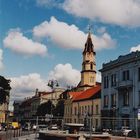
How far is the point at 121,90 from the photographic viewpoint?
234 feet

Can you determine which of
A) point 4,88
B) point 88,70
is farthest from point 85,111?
point 88,70

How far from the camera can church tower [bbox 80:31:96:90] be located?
125 meters

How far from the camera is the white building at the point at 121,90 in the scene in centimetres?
6656

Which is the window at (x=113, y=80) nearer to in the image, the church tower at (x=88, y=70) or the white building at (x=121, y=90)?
the white building at (x=121, y=90)

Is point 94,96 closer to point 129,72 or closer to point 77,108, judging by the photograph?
point 77,108

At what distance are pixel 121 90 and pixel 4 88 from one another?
3336 cm

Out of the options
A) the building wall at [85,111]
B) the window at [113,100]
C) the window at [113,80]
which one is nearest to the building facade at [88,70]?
the building wall at [85,111]

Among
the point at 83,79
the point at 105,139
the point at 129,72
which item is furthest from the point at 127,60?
the point at 83,79

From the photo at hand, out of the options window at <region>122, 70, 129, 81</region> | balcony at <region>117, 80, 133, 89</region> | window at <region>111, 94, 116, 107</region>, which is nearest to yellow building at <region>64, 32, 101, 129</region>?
window at <region>111, 94, 116, 107</region>

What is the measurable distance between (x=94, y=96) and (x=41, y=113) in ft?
129

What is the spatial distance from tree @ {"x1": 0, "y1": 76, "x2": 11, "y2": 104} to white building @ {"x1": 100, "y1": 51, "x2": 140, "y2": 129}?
2400cm

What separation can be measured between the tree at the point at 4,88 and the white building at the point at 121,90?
24.0 metres

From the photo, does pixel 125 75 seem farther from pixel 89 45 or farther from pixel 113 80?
pixel 89 45

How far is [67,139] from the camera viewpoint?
37.7 meters
